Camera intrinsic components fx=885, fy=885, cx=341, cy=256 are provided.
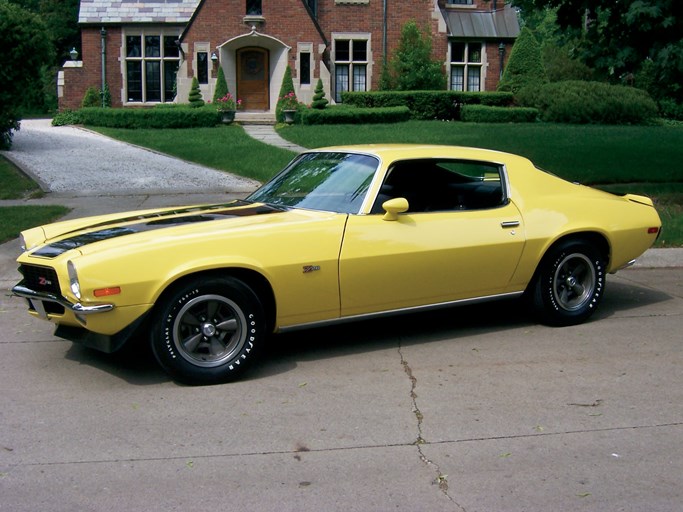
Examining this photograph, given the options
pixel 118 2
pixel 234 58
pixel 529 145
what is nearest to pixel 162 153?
pixel 529 145

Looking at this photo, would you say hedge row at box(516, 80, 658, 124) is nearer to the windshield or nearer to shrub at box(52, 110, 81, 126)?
shrub at box(52, 110, 81, 126)

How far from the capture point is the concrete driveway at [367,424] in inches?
167

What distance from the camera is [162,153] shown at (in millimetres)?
21250

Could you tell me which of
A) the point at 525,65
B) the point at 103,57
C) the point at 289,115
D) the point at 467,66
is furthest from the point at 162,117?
the point at 525,65

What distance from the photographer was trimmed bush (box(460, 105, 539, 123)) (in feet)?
94.9

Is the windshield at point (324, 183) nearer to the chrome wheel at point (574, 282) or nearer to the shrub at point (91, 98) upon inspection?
the chrome wheel at point (574, 282)

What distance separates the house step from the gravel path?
6.34 meters

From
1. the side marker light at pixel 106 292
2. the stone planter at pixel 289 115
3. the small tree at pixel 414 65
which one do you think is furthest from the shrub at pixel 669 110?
the side marker light at pixel 106 292

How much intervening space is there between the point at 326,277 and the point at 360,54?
28707 mm

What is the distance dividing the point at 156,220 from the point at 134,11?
1128 inches

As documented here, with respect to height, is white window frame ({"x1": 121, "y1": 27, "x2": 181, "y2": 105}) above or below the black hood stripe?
above

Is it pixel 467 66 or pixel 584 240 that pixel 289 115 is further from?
pixel 584 240

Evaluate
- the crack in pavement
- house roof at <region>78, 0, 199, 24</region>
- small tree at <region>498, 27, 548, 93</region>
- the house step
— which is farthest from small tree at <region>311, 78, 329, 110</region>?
the crack in pavement

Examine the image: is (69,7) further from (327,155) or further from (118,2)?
(327,155)
